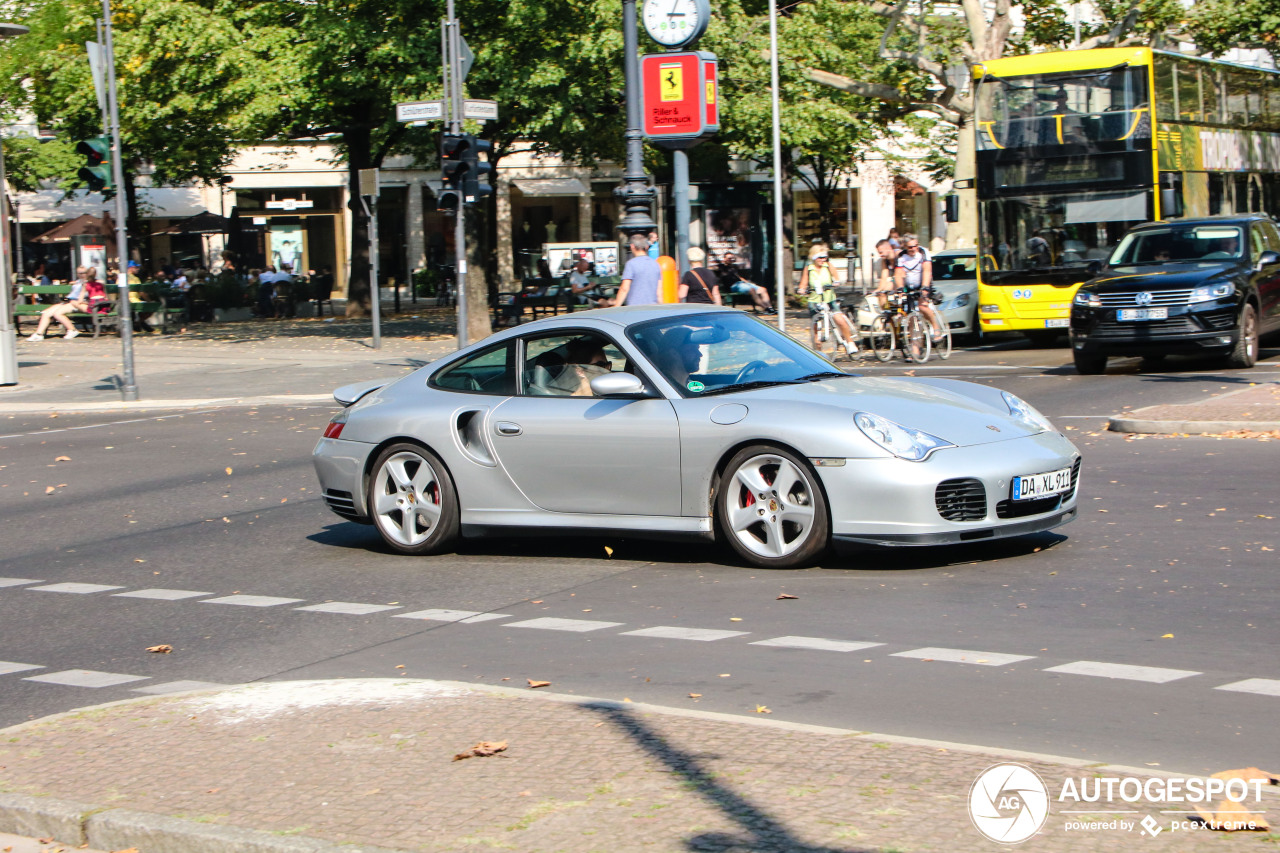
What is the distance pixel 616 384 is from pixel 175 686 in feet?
9.36

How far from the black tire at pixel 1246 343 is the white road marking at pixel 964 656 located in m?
13.8

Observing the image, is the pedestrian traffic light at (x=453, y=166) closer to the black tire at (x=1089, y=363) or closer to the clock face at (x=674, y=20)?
the clock face at (x=674, y=20)

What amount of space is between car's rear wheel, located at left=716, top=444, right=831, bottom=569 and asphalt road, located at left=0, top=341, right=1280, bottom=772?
0.14 m

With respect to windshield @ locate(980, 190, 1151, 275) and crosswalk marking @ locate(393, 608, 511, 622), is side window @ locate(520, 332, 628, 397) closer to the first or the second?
crosswalk marking @ locate(393, 608, 511, 622)

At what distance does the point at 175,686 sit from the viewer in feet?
20.4

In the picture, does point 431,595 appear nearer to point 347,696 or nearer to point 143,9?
point 347,696

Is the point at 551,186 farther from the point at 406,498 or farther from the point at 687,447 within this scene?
the point at 687,447

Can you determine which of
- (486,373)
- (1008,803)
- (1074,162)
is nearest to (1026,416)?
(486,373)

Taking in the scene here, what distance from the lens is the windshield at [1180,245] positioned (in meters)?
19.6

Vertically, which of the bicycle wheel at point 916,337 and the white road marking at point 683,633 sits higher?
the bicycle wheel at point 916,337

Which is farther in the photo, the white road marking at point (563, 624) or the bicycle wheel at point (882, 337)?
the bicycle wheel at point (882, 337)

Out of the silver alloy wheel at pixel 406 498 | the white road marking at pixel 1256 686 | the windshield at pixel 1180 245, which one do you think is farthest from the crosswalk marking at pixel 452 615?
the windshield at pixel 1180 245

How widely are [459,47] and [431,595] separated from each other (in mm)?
14664

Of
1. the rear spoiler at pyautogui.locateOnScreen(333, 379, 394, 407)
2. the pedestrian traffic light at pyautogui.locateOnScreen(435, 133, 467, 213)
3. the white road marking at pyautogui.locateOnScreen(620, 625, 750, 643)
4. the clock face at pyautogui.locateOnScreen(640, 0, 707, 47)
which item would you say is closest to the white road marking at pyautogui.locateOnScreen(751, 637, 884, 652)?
the white road marking at pyautogui.locateOnScreen(620, 625, 750, 643)
